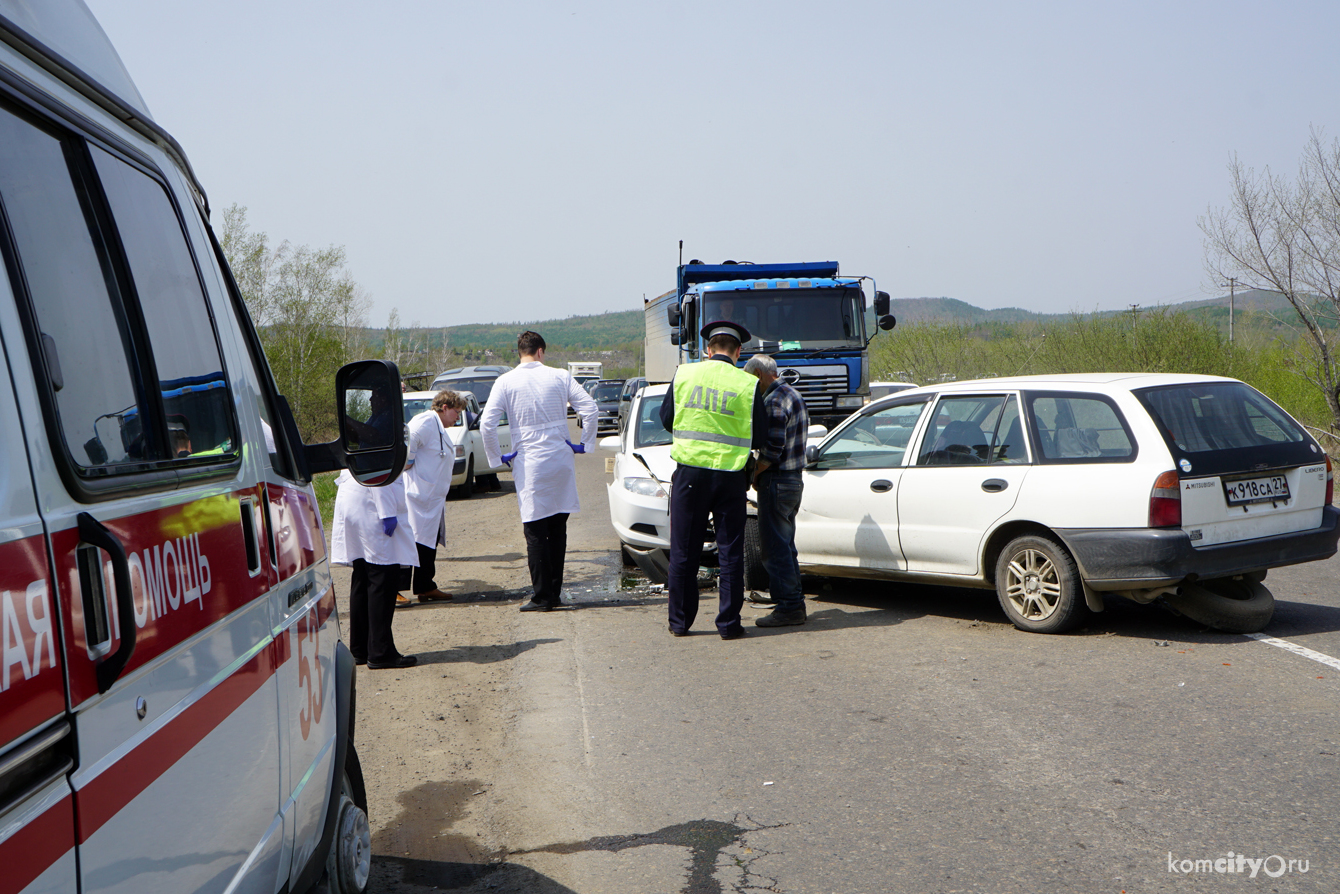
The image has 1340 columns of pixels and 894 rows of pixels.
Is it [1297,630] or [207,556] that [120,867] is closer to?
[207,556]

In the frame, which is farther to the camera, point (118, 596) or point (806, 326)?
point (806, 326)

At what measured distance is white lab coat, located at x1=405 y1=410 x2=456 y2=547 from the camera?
8359mm

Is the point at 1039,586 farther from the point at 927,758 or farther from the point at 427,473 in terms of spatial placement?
the point at 427,473

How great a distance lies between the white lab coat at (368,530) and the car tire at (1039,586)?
375cm

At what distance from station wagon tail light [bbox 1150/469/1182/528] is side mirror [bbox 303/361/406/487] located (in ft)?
15.7

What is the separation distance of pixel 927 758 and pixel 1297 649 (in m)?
2.82

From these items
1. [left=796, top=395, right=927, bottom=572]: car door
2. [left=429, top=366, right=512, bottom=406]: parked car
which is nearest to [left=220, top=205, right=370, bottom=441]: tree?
[left=429, top=366, right=512, bottom=406]: parked car

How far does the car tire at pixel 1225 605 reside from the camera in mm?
6516

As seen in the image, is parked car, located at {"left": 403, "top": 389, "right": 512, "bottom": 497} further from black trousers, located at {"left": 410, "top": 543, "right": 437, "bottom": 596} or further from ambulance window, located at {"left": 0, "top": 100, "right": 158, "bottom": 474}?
ambulance window, located at {"left": 0, "top": 100, "right": 158, "bottom": 474}

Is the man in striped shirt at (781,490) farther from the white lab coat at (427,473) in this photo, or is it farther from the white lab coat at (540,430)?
the white lab coat at (427,473)

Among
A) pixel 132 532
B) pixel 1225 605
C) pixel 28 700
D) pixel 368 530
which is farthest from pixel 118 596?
pixel 1225 605

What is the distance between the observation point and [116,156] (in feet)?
6.88

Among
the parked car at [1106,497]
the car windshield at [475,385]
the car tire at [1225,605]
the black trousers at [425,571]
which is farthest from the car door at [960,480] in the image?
the car windshield at [475,385]

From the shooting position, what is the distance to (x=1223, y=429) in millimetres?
6473
